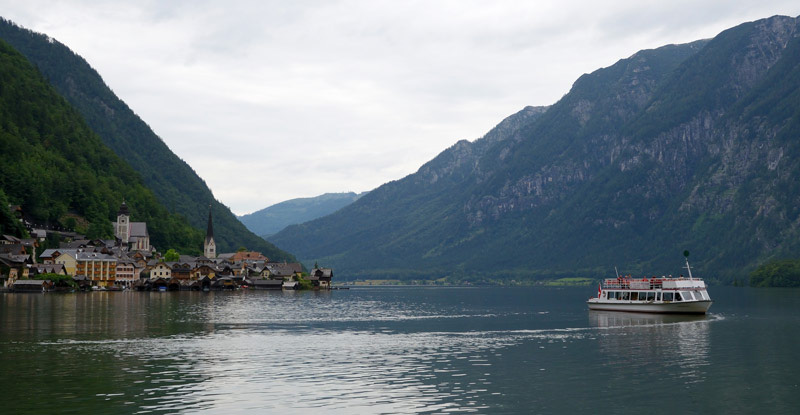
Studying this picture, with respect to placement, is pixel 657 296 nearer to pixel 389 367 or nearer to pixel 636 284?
pixel 636 284

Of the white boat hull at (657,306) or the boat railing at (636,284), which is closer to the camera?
the white boat hull at (657,306)

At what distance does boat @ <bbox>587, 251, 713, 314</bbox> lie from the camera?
Answer: 479 feet

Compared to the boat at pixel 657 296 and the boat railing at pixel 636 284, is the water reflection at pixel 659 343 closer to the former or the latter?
the boat at pixel 657 296

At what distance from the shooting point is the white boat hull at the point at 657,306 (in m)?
145

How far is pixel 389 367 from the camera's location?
2640 inches

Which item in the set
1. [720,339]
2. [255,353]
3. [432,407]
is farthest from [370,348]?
[720,339]

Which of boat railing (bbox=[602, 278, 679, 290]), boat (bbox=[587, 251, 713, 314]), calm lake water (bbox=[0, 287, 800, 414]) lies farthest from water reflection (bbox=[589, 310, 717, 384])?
boat railing (bbox=[602, 278, 679, 290])

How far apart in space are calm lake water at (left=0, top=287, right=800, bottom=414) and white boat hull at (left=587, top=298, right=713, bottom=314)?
25135 millimetres

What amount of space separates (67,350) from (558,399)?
4864cm

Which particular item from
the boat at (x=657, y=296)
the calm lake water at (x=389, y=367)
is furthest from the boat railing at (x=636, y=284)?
the calm lake water at (x=389, y=367)

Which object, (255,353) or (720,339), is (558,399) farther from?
(720,339)

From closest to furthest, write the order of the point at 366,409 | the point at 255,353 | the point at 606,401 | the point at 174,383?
the point at 366,409 → the point at 606,401 → the point at 174,383 → the point at 255,353

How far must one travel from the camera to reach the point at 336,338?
95.2m

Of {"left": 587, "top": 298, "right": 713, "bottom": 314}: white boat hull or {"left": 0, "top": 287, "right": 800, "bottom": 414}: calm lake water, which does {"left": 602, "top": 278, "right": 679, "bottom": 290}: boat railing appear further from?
{"left": 0, "top": 287, "right": 800, "bottom": 414}: calm lake water
